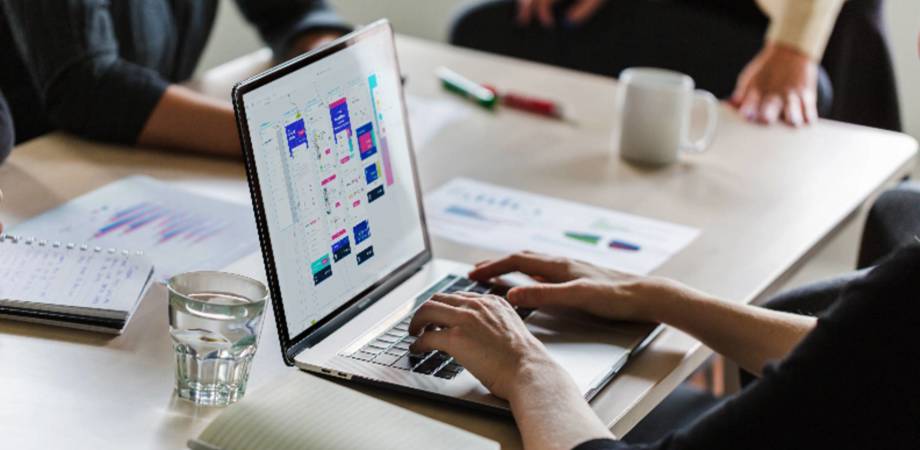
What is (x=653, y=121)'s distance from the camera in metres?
1.87

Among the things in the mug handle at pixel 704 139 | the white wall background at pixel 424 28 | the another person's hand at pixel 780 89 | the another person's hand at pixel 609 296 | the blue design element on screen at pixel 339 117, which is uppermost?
the blue design element on screen at pixel 339 117

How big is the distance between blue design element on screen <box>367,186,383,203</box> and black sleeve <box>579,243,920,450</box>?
0.51 m

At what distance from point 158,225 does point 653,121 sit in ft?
2.53

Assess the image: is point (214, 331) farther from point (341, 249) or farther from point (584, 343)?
point (584, 343)

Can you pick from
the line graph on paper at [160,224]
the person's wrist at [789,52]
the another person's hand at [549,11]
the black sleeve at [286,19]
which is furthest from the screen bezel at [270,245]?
the another person's hand at [549,11]

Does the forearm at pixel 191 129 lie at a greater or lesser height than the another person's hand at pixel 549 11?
greater

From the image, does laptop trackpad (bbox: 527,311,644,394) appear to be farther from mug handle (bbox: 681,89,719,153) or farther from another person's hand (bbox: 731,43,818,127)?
another person's hand (bbox: 731,43,818,127)

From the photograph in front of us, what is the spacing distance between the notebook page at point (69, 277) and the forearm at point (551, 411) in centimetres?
41

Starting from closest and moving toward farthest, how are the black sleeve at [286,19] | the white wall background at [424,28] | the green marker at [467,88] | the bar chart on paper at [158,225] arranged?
the bar chart on paper at [158,225]
the green marker at [467,88]
the black sleeve at [286,19]
the white wall background at [424,28]

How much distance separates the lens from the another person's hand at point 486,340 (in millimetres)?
1123

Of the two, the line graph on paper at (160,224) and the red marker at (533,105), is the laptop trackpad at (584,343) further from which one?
the red marker at (533,105)

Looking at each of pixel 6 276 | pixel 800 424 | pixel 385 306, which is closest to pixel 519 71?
pixel 385 306

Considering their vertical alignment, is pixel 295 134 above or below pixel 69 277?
above

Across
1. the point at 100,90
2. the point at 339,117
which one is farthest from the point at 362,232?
the point at 100,90
